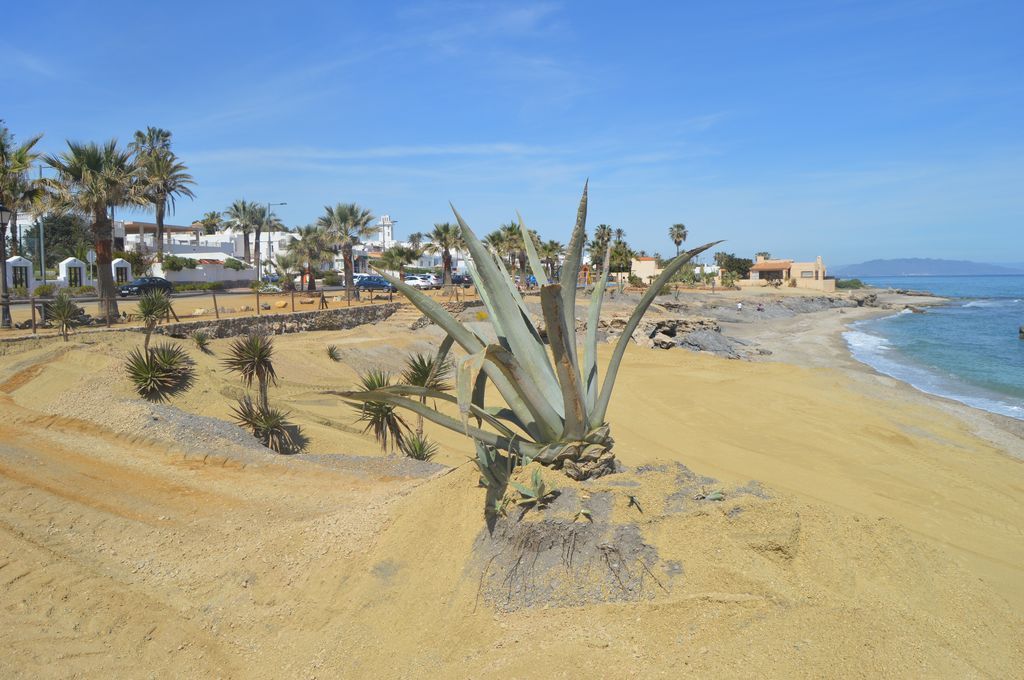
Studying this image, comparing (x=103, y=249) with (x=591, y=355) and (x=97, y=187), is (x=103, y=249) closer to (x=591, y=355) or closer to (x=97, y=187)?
(x=97, y=187)

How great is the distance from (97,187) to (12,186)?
236cm

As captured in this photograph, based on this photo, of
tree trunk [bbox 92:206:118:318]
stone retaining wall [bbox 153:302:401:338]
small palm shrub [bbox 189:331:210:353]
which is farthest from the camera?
tree trunk [bbox 92:206:118:318]

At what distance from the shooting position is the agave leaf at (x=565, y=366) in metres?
4.36

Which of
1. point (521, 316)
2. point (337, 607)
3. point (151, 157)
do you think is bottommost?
point (337, 607)

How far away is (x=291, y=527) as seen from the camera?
20.7 feet

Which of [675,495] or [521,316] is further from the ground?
[521,316]

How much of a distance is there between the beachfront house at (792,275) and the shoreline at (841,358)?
122ft

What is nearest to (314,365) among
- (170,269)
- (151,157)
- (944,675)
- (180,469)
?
(180,469)

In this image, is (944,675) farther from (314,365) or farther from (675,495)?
(314,365)

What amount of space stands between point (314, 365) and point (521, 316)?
15.1 metres

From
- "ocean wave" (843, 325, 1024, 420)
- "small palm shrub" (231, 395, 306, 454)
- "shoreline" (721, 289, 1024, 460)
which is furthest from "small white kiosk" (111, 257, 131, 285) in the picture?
"ocean wave" (843, 325, 1024, 420)

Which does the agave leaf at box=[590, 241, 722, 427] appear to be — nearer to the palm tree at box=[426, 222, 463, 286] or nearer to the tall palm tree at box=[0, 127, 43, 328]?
the tall palm tree at box=[0, 127, 43, 328]

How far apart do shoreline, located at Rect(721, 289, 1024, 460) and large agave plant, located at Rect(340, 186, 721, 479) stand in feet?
45.5

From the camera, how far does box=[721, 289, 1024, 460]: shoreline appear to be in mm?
17312
